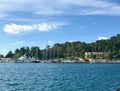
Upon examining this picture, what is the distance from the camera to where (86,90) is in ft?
211

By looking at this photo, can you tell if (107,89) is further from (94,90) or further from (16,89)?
(16,89)

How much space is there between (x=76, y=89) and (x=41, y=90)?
615 cm

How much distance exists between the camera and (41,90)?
6353cm

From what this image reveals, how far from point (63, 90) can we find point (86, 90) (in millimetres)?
3658

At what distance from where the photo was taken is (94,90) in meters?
63.8

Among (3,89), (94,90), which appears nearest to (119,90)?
(94,90)

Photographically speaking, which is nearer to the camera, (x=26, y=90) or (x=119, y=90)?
(x=119, y=90)

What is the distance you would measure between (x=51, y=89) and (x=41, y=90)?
235cm

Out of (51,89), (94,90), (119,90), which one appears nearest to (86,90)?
(94,90)

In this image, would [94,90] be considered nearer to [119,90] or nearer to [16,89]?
[16,89]

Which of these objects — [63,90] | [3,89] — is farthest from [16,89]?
[63,90]

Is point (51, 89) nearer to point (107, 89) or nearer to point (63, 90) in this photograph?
point (63, 90)

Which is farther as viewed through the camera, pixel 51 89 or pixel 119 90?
pixel 51 89

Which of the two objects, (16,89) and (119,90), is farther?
(16,89)
